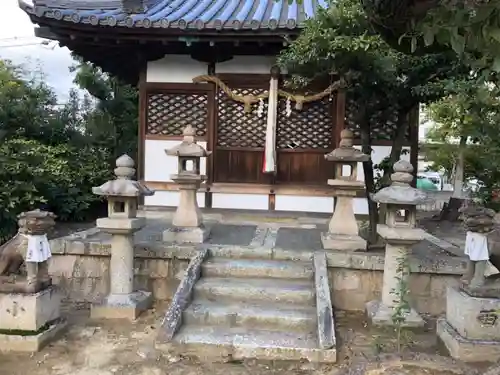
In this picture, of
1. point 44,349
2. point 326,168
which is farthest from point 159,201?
point 44,349

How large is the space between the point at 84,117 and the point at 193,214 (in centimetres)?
976

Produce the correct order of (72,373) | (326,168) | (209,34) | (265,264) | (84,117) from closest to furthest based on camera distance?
1. (72,373)
2. (265,264)
3. (209,34)
4. (326,168)
5. (84,117)

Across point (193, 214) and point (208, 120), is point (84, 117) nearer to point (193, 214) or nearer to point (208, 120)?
point (208, 120)

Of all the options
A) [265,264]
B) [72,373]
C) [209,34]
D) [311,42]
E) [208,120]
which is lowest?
[72,373]

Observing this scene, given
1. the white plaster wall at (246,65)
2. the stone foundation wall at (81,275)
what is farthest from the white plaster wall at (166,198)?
the stone foundation wall at (81,275)

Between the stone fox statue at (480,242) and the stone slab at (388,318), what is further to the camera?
the stone slab at (388,318)

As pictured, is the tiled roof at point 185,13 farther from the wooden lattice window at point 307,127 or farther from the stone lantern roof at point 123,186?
the stone lantern roof at point 123,186

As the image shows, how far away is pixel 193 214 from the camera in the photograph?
6.34 m

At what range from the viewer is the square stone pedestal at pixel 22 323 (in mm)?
4328

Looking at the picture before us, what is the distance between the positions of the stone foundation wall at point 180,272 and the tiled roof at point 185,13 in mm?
3399

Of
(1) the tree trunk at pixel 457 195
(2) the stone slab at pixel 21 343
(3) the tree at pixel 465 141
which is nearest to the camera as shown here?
(2) the stone slab at pixel 21 343

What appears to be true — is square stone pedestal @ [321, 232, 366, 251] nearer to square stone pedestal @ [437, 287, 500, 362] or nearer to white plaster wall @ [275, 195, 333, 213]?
square stone pedestal @ [437, 287, 500, 362]

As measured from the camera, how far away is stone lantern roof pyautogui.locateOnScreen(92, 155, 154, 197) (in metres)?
5.11

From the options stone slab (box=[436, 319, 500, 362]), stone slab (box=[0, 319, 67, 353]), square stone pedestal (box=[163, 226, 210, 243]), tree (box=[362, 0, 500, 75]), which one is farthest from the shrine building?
tree (box=[362, 0, 500, 75])
